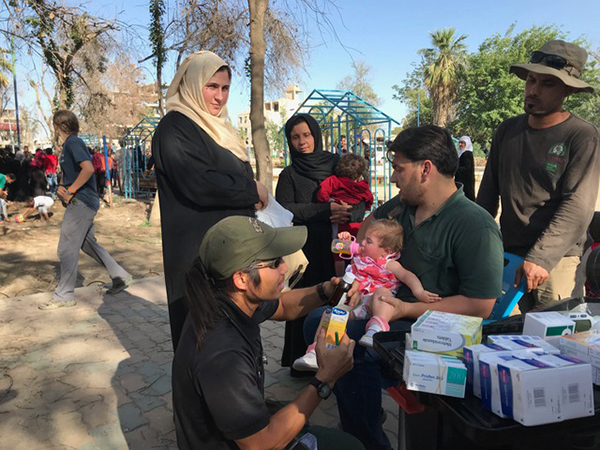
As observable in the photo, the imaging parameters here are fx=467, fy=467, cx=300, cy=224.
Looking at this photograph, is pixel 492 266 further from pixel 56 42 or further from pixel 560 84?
pixel 56 42

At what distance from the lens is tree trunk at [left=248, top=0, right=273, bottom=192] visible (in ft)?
24.3

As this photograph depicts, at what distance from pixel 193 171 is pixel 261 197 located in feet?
1.72

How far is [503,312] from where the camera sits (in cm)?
272

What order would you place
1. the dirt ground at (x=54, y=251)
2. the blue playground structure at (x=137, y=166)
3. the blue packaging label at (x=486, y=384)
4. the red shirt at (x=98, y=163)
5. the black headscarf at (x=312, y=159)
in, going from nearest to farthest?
the blue packaging label at (x=486, y=384) < the black headscarf at (x=312, y=159) < the dirt ground at (x=54, y=251) < the red shirt at (x=98, y=163) < the blue playground structure at (x=137, y=166)

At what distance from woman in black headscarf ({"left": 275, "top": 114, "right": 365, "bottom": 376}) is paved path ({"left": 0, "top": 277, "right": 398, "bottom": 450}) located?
46 centimetres

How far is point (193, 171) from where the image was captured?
2.49 metres

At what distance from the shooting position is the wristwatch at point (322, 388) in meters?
1.60

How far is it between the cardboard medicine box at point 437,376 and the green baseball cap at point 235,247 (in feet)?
2.03

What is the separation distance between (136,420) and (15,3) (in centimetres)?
691

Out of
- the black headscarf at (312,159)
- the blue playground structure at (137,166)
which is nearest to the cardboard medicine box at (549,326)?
the black headscarf at (312,159)

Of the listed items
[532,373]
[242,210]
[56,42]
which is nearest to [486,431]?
[532,373]

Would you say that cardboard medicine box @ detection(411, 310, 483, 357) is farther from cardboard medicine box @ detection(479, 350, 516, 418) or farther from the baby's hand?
the baby's hand

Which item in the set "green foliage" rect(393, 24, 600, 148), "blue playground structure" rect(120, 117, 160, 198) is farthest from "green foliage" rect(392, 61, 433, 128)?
"blue playground structure" rect(120, 117, 160, 198)

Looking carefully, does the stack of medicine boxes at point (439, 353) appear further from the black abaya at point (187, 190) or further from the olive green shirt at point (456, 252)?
the black abaya at point (187, 190)
